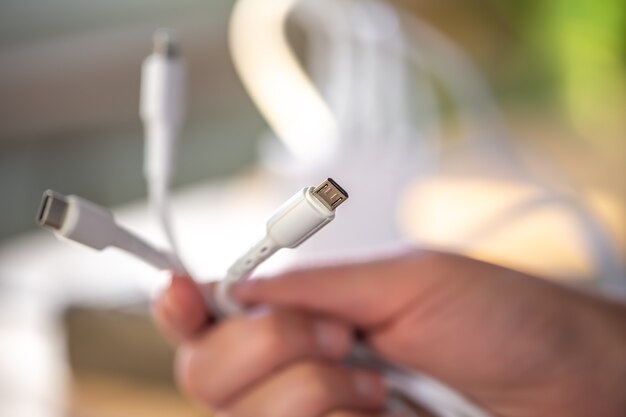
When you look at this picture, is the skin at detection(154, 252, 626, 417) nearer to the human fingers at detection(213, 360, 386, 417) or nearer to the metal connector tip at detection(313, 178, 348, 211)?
the human fingers at detection(213, 360, 386, 417)

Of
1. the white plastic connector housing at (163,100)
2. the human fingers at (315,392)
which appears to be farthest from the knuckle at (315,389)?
the white plastic connector housing at (163,100)

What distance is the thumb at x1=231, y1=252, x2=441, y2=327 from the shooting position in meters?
0.31

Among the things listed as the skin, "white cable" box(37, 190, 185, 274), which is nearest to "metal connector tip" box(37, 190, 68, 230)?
"white cable" box(37, 190, 185, 274)

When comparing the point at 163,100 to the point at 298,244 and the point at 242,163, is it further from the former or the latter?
the point at 242,163

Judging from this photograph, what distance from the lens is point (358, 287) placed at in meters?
0.31

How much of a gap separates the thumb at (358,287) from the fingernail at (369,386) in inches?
1.1

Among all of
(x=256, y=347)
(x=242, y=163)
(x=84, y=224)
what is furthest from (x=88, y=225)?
(x=242, y=163)

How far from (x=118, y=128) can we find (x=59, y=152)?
0.09 meters

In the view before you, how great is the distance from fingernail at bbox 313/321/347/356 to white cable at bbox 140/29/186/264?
8 centimetres

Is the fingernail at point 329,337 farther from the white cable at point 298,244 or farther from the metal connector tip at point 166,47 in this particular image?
the metal connector tip at point 166,47

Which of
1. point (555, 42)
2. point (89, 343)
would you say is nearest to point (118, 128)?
point (89, 343)

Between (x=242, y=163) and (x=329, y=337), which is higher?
(x=242, y=163)

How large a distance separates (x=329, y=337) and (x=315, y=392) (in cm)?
2

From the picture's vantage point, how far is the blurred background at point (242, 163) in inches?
18.0
